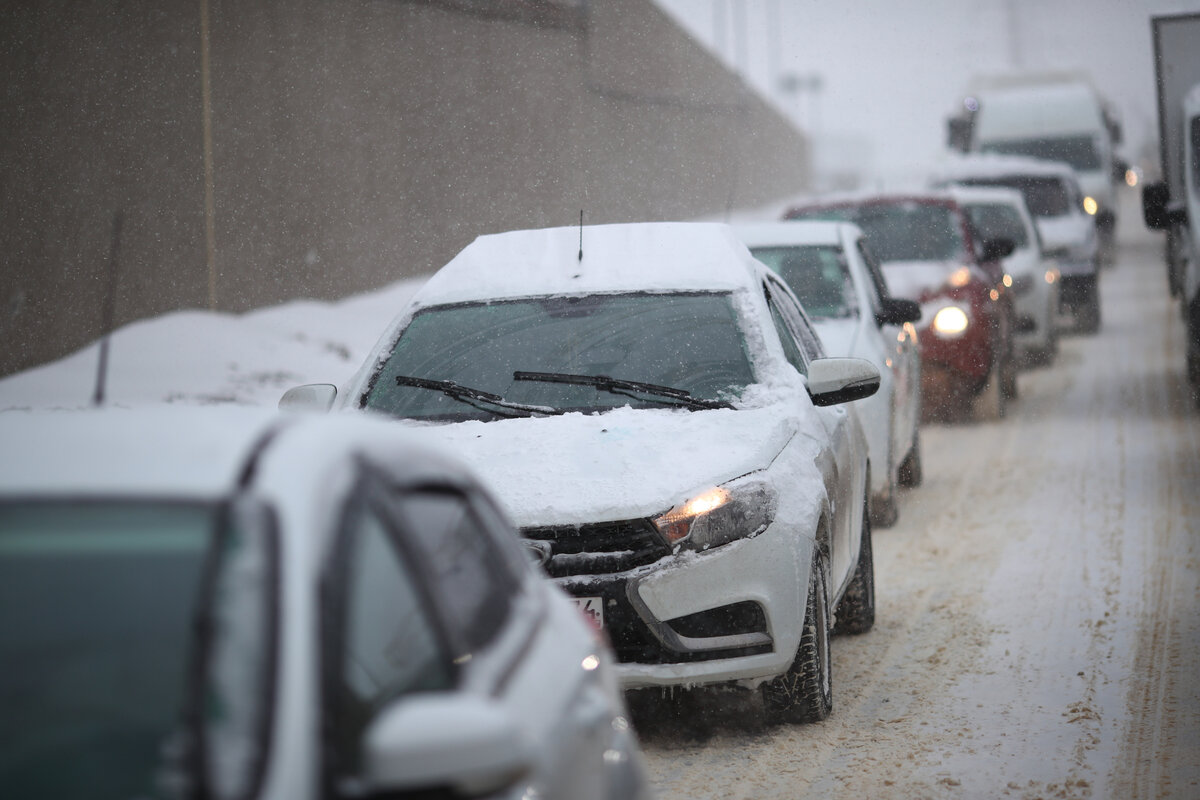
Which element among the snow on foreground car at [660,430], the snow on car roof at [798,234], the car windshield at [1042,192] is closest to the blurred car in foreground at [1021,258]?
the car windshield at [1042,192]

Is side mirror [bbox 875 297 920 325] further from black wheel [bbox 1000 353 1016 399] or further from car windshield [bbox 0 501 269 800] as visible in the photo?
car windshield [bbox 0 501 269 800]

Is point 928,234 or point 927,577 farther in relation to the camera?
point 928,234

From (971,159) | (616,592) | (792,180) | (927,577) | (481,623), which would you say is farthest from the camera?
(792,180)

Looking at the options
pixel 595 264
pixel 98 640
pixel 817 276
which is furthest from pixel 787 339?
pixel 98 640

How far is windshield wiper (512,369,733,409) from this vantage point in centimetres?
A: 564

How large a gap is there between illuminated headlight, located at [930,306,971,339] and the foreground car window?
1110 centimetres

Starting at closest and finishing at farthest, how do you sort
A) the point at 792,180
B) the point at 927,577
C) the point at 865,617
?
the point at 865,617 → the point at 927,577 → the point at 792,180

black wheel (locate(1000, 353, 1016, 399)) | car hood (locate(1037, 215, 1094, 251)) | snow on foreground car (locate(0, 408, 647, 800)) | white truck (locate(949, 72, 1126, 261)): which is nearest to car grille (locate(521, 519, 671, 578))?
snow on foreground car (locate(0, 408, 647, 800))

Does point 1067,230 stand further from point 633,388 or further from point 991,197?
point 633,388

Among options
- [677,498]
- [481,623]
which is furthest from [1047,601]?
[481,623]

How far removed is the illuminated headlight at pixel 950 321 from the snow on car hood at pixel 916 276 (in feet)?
0.71

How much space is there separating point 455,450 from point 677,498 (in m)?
0.81

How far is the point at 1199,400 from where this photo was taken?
539 inches

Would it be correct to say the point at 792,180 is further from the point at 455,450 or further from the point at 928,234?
the point at 455,450
